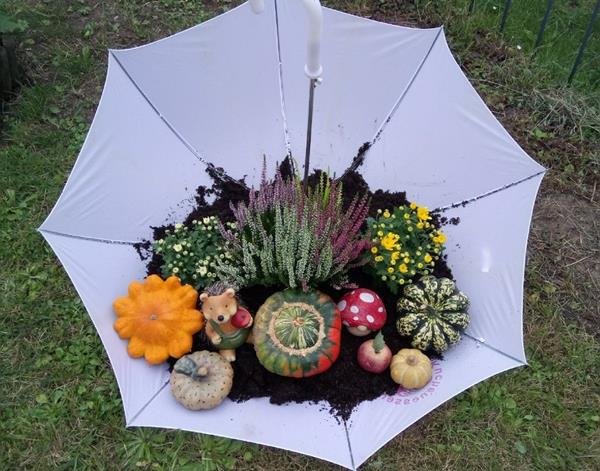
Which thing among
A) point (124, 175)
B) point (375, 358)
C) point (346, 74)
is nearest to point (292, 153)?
point (346, 74)

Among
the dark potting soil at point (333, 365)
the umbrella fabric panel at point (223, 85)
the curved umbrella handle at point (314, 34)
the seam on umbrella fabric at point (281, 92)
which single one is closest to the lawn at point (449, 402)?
the dark potting soil at point (333, 365)

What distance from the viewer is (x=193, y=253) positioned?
7.74ft

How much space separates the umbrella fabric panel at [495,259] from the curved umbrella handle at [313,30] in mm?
858

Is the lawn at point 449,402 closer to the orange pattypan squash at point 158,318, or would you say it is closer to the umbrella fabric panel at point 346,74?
the orange pattypan squash at point 158,318

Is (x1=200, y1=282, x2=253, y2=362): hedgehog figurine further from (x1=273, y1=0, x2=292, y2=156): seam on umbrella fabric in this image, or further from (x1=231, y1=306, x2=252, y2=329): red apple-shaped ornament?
(x1=273, y1=0, x2=292, y2=156): seam on umbrella fabric

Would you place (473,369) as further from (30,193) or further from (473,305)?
(30,193)

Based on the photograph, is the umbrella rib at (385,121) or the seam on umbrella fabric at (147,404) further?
the umbrella rib at (385,121)

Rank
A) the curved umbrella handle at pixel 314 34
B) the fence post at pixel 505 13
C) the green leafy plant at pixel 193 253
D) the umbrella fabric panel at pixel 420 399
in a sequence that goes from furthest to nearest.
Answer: the fence post at pixel 505 13 < the green leafy plant at pixel 193 253 < the umbrella fabric panel at pixel 420 399 < the curved umbrella handle at pixel 314 34

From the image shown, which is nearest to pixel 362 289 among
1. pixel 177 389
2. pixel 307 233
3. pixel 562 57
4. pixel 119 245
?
pixel 307 233

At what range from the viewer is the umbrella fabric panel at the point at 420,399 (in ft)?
6.18

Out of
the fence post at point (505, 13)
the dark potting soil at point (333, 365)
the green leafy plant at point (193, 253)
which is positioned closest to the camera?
the dark potting soil at point (333, 365)

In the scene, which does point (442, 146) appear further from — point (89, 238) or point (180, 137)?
point (89, 238)

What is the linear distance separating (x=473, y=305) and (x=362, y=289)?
0.40 meters

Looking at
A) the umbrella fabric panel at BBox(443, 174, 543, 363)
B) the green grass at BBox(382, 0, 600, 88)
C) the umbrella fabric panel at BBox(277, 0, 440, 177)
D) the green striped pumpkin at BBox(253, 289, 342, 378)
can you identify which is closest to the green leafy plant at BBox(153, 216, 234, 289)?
the green striped pumpkin at BBox(253, 289, 342, 378)
